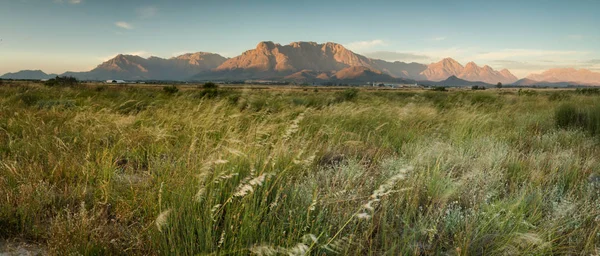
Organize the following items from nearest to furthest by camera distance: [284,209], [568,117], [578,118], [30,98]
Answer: [284,209]
[578,118]
[568,117]
[30,98]

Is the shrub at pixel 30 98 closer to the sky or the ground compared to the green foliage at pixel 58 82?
closer to the ground

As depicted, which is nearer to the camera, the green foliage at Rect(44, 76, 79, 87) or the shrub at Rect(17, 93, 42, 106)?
the shrub at Rect(17, 93, 42, 106)

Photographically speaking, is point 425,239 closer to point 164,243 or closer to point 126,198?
point 164,243

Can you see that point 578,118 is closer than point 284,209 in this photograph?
No

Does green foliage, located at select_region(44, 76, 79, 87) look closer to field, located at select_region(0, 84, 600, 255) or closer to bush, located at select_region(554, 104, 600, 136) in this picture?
field, located at select_region(0, 84, 600, 255)

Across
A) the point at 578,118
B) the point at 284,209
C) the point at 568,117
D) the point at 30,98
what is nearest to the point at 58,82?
the point at 30,98

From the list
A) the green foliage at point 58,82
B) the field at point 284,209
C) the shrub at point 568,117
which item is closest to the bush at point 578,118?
the shrub at point 568,117

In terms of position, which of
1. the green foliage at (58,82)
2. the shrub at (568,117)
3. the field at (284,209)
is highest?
the green foliage at (58,82)

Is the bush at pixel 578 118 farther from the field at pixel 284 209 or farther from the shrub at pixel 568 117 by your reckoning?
the field at pixel 284 209

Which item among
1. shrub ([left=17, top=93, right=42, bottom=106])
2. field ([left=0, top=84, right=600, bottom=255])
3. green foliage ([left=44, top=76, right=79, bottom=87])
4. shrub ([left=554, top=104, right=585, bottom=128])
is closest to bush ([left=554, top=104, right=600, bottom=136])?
shrub ([left=554, top=104, right=585, bottom=128])

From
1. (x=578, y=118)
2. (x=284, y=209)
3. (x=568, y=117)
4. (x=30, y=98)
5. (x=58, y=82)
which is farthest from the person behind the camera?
(x=58, y=82)

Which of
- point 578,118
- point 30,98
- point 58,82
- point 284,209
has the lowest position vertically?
point 284,209

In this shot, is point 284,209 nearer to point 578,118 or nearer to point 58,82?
point 578,118

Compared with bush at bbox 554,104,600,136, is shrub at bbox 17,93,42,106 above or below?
above
